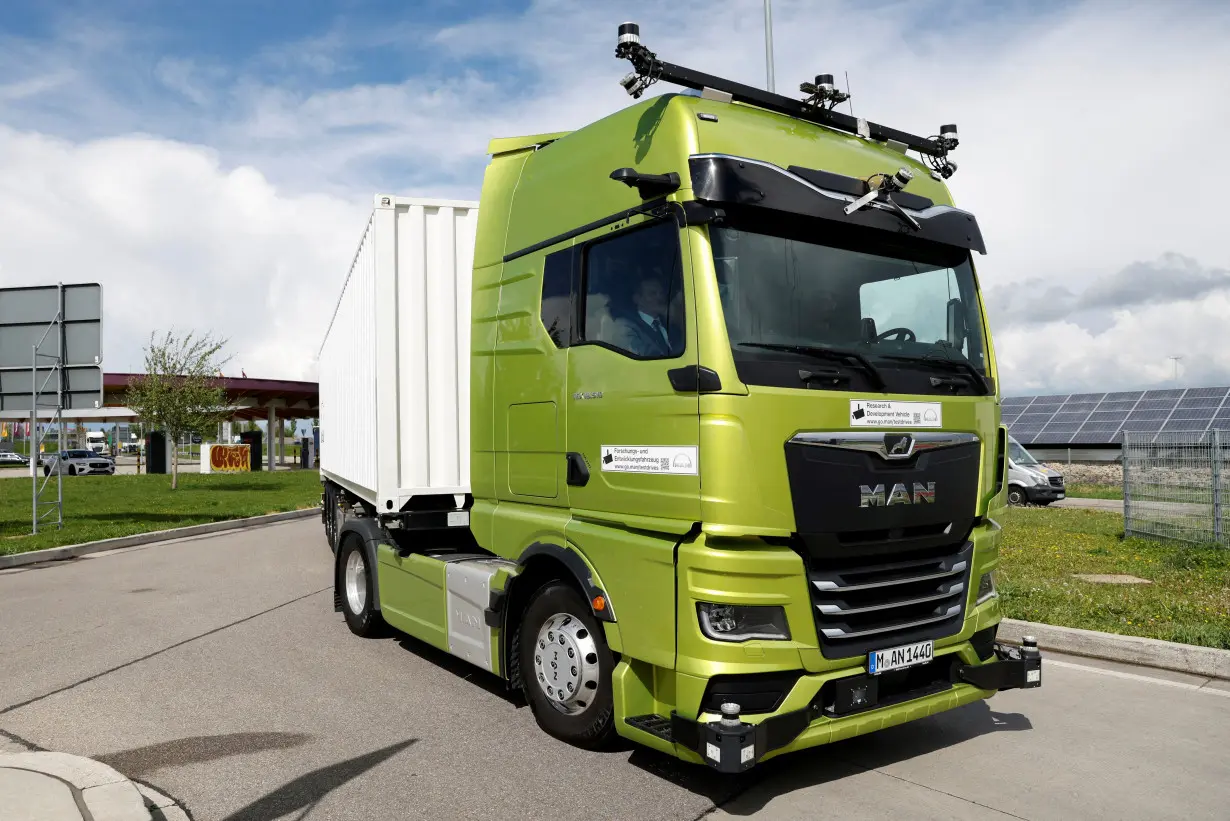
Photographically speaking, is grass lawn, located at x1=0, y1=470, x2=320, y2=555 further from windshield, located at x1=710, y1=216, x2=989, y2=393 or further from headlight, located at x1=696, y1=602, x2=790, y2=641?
windshield, located at x1=710, y1=216, x2=989, y2=393

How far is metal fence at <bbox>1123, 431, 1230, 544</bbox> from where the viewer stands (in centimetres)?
1095

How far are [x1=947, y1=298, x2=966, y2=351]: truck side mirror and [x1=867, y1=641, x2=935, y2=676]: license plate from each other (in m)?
1.54

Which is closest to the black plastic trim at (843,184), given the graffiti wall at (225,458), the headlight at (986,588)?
the headlight at (986,588)

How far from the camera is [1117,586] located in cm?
889

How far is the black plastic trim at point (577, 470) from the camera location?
181 inches

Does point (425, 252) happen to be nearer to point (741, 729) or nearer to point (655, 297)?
point (655, 297)

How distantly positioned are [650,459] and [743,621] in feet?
2.68

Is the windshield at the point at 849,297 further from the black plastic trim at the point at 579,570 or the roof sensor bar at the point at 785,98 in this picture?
the black plastic trim at the point at 579,570

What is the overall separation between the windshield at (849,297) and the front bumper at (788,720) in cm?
142

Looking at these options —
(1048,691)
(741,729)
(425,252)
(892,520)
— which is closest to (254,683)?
(425,252)

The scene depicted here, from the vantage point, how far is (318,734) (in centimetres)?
496

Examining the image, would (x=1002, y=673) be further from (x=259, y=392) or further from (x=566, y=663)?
(x=259, y=392)

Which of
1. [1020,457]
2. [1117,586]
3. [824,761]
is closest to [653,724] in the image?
[824,761]

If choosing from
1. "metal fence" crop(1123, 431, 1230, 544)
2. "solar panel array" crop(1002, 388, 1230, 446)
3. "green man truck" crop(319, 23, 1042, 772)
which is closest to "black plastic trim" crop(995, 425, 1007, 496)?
"green man truck" crop(319, 23, 1042, 772)
